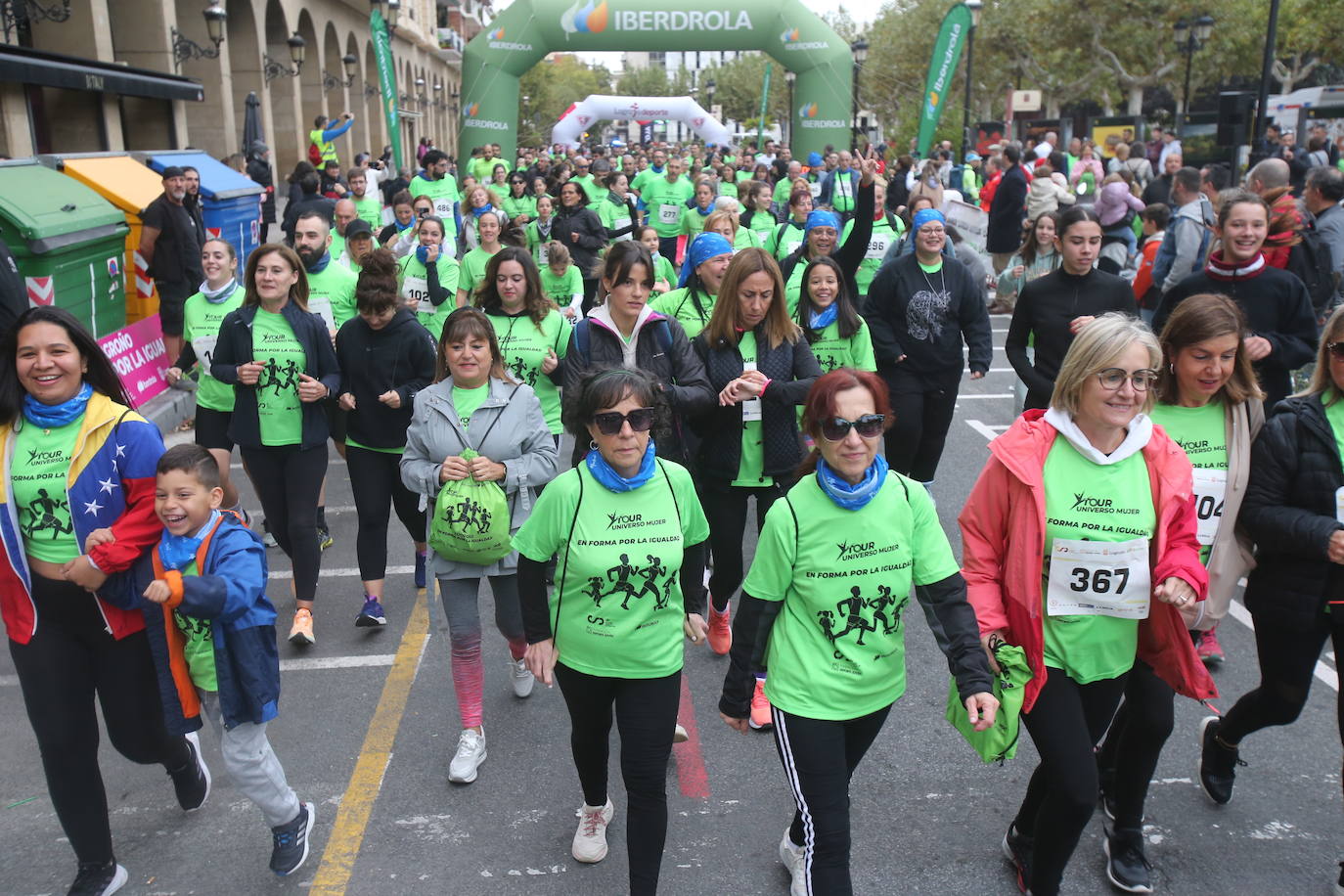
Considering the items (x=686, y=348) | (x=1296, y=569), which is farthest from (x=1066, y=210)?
(x=1296, y=569)

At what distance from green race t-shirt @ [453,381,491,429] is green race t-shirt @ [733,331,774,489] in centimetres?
120

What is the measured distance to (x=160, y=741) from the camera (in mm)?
3824

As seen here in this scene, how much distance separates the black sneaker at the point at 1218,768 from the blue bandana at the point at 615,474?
2.34m

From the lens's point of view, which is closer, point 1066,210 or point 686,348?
point 686,348

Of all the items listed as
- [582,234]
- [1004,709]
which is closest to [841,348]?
[1004,709]

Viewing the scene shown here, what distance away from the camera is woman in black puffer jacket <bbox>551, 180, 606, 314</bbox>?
447 inches

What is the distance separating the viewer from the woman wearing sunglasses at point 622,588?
336 centimetres

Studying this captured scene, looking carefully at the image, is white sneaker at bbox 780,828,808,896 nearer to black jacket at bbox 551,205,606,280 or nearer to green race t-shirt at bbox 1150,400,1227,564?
green race t-shirt at bbox 1150,400,1227,564

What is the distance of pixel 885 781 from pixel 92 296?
8973 millimetres

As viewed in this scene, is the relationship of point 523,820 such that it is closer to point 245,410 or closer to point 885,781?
point 885,781

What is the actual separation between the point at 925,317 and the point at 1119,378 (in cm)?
323

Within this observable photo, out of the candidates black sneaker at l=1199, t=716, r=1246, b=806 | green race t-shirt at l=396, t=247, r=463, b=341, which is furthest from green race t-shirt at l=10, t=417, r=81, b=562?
green race t-shirt at l=396, t=247, r=463, b=341

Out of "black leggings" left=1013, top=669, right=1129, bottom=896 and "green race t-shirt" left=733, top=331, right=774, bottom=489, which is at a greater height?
"green race t-shirt" left=733, top=331, right=774, bottom=489

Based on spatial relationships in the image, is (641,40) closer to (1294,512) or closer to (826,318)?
(826,318)
